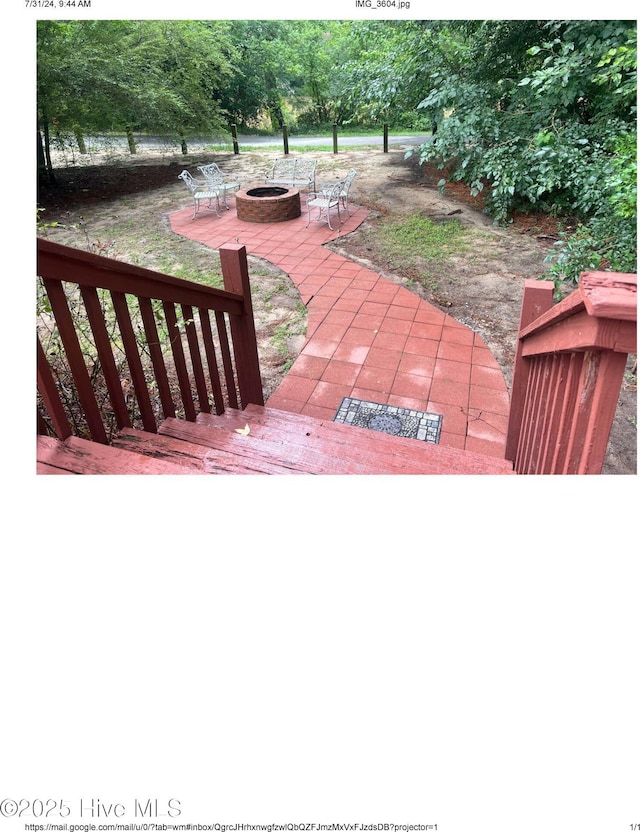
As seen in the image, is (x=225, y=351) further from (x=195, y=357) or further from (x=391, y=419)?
(x=391, y=419)

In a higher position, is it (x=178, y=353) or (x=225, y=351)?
(x=178, y=353)

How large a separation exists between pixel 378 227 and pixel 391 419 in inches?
179

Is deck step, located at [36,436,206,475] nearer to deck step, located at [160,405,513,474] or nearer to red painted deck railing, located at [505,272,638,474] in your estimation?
deck step, located at [160,405,513,474]

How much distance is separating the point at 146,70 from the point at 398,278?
6.99 metres

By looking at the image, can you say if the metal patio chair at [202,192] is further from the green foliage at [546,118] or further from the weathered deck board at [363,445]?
the weathered deck board at [363,445]

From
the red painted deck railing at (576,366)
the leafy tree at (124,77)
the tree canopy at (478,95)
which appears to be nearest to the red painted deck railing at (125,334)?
the red painted deck railing at (576,366)

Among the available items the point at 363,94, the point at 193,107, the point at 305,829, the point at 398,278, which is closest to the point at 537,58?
the point at 363,94

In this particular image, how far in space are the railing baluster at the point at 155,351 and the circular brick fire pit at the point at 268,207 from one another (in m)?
5.85

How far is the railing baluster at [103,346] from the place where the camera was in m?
1.46

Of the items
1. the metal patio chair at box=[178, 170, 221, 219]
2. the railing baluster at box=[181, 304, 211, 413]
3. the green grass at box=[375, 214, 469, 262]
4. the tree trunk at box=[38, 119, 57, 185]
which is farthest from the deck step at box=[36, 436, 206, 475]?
the tree trunk at box=[38, 119, 57, 185]

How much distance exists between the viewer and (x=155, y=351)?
74.0 inches

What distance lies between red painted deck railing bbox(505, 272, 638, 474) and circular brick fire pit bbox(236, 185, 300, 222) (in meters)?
6.00

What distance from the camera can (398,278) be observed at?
5.33 metres

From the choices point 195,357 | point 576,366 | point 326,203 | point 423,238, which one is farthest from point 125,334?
point 326,203
